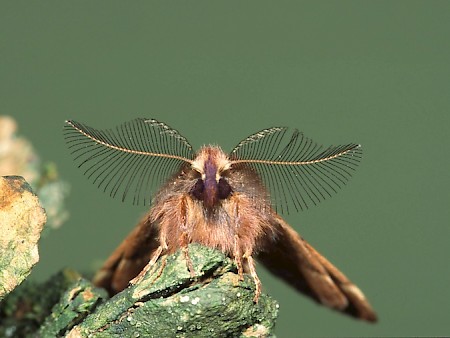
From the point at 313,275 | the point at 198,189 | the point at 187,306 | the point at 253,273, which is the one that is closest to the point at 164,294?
the point at 187,306

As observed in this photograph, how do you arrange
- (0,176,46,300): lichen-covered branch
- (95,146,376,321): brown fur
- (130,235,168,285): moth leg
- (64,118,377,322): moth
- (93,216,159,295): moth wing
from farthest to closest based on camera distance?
1. (93,216,159,295): moth wing
2. (95,146,376,321): brown fur
3. (64,118,377,322): moth
4. (130,235,168,285): moth leg
5. (0,176,46,300): lichen-covered branch

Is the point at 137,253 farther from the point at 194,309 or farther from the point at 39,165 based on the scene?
the point at 194,309

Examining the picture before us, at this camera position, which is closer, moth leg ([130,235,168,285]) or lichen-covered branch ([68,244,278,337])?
lichen-covered branch ([68,244,278,337])

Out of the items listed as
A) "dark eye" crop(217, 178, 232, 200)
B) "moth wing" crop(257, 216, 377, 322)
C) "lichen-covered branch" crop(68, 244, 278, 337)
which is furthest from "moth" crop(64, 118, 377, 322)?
"moth wing" crop(257, 216, 377, 322)

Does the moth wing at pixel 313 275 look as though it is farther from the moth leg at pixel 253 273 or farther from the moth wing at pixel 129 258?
the moth wing at pixel 129 258

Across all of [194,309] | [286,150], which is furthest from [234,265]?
[286,150]

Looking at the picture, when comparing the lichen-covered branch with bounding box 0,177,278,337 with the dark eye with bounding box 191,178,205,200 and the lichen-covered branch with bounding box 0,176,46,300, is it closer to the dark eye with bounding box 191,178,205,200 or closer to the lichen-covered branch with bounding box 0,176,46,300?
the lichen-covered branch with bounding box 0,176,46,300
